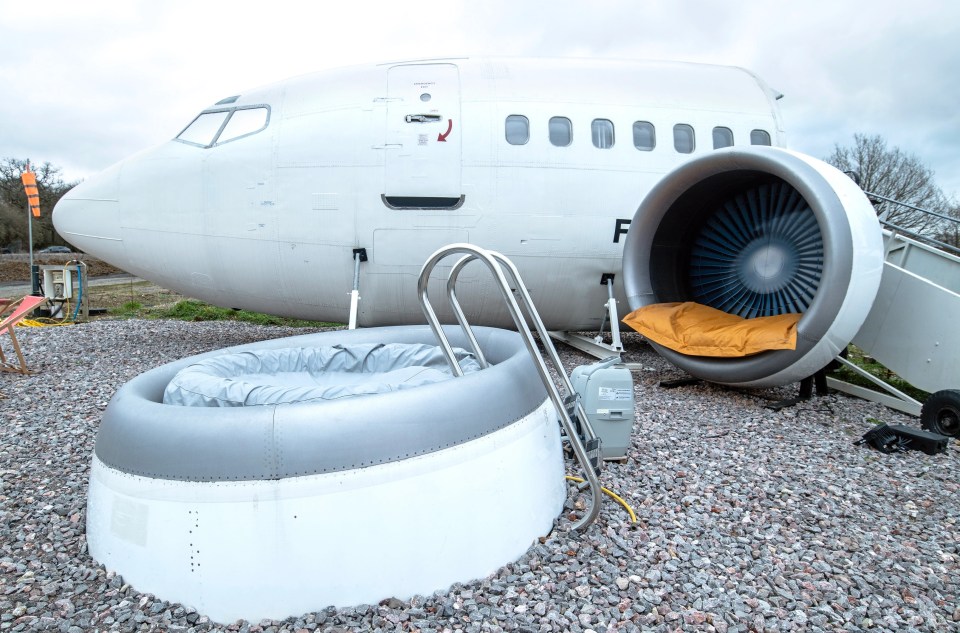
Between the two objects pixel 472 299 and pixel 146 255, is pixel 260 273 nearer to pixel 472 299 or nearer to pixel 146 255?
pixel 146 255

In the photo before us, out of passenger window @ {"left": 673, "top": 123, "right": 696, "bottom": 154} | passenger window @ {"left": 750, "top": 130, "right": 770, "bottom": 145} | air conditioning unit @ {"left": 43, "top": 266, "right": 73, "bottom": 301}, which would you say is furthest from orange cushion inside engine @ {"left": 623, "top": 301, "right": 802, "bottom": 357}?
air conditioning unit @ {"left": 43, "top": 266, "right": 73, "bottom": 301}

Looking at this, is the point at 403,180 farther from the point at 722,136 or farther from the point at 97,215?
the point at 722,136

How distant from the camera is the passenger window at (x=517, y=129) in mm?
7000

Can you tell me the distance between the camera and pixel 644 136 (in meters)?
7.27

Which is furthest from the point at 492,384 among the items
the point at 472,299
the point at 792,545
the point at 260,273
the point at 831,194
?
the point at 260,273

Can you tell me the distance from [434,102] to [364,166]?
1107 mm

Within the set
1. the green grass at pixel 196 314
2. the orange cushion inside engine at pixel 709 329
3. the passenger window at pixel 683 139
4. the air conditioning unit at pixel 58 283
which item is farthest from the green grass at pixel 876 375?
the air conditioning unit at pixel 58 283

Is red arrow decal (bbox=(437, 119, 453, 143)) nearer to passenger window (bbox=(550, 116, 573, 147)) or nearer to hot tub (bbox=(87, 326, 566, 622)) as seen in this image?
passenger window (bbox=(550, 116, 573, 147))

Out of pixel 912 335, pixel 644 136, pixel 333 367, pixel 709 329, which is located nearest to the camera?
pixel 333 367

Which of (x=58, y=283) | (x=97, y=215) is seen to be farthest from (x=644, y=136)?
(x=58, y=283)

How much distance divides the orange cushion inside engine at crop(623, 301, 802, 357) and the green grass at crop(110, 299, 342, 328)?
7.97 m

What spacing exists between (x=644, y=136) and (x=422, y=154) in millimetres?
2669

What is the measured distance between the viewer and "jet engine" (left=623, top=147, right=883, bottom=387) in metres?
5.10

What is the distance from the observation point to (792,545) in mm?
3098
